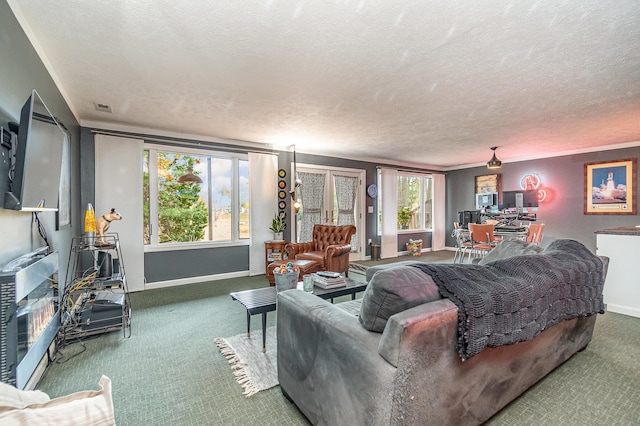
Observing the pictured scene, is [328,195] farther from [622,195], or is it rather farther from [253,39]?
[622,195]

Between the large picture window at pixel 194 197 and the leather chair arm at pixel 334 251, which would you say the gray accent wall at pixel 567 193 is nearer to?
the leather chair arm at pixel 334 251

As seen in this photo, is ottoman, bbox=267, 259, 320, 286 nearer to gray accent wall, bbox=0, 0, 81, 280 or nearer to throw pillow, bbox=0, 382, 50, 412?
gray accent wall, bbox=0, 0, 81, 280

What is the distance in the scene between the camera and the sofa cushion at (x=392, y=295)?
1237 mm

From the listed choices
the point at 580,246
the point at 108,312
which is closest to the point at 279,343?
the point at 108,312

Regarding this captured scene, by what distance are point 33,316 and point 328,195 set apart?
4.86 metres

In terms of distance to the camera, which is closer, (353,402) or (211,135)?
(353,402)

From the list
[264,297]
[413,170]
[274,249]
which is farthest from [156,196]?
[413,170]

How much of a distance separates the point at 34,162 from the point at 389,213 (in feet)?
→ 20.4

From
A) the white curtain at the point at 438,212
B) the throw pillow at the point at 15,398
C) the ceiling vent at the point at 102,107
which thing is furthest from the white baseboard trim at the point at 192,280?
the white curtain at the point at 438,212

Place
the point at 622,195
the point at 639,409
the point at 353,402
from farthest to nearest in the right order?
the point at 622,195, the point at 639,409, the point at 353,402

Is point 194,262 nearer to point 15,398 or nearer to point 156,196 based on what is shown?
point 156,196

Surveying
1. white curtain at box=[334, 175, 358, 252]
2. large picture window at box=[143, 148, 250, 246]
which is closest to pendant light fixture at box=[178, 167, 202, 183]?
large picture window at box=[143, 148, 250, 246]

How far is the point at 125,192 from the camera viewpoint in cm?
404

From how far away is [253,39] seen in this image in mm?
2041
